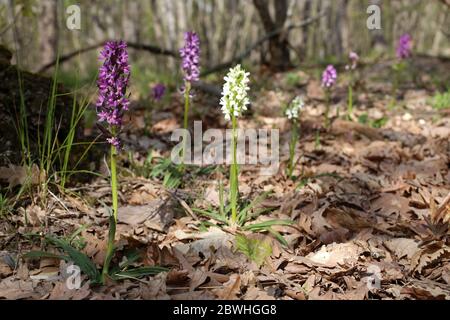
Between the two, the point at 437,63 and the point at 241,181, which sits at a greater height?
the point at 437,63

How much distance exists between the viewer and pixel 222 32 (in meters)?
9.63

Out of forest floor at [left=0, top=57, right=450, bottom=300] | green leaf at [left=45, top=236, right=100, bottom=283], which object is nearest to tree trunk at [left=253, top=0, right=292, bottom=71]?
forest floor at [left=0, top=57, right=450, bottom=300]

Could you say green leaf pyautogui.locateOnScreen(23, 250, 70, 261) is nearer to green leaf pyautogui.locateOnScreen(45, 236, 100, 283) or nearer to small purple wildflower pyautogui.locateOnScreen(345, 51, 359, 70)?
green leaf pyautogui.locateOnScreen(45, 236, 100, 283)

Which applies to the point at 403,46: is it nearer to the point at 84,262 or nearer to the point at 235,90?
the point at 235,90

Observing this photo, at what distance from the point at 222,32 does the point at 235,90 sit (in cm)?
748

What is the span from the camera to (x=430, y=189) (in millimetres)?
3238

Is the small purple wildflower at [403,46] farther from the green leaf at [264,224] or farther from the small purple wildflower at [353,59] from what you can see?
the green leaf at [264,224]

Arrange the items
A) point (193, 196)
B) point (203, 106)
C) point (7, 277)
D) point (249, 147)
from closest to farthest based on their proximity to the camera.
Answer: point (7, 277) → point (193, 196) → point (249, 147) → point (203, 106)

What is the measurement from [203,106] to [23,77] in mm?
2136

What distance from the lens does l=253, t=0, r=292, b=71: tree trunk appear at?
22.1 feet

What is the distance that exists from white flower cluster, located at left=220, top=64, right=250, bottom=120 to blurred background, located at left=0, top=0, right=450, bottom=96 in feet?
2.70

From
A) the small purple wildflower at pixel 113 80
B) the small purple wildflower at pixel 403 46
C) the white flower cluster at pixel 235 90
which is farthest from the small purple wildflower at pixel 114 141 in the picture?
the small purple wildflower at pixel 403 46
